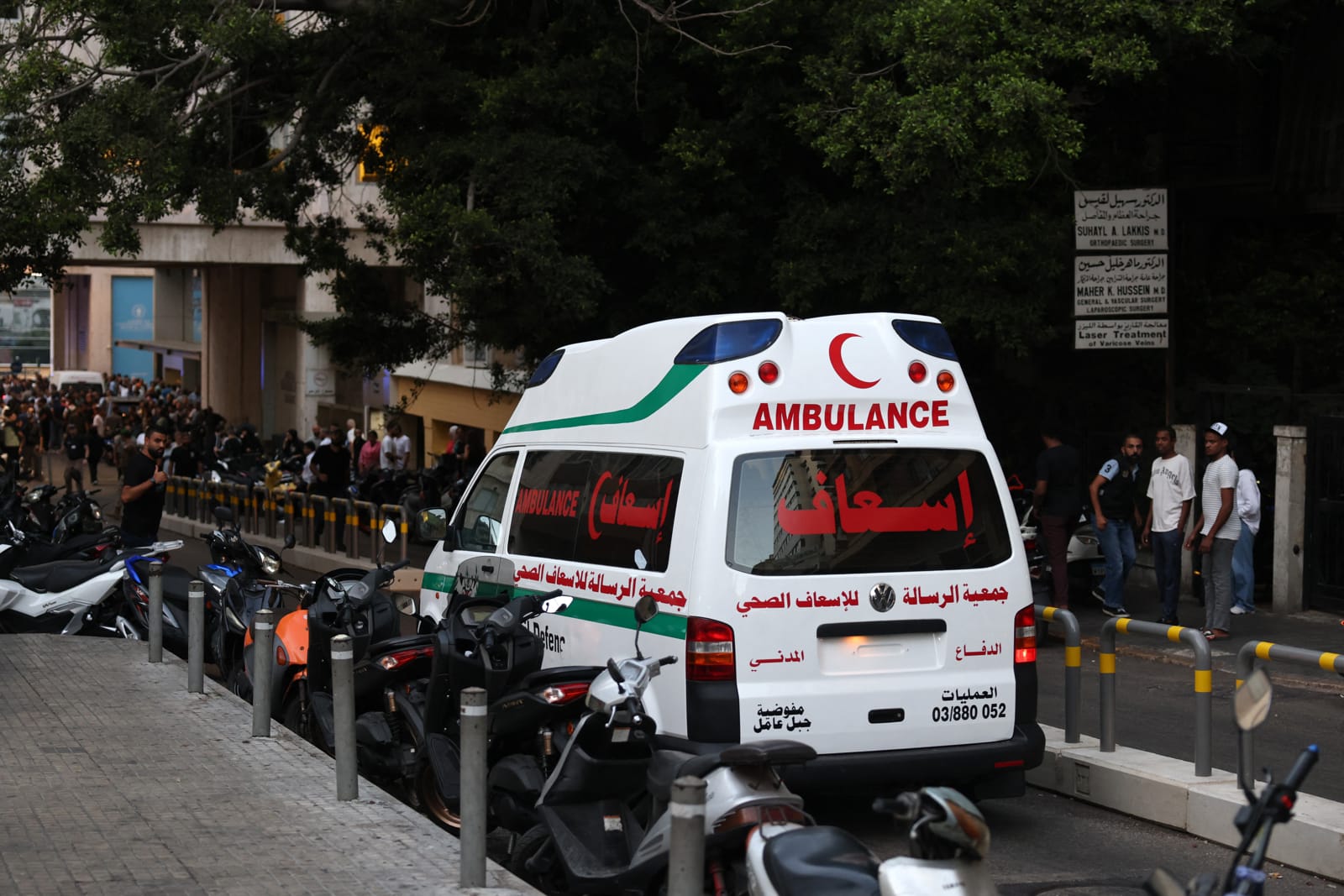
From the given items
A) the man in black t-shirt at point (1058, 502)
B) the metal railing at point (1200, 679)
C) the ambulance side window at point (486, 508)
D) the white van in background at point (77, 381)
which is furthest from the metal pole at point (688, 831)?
the white van in background at point (77, 381)

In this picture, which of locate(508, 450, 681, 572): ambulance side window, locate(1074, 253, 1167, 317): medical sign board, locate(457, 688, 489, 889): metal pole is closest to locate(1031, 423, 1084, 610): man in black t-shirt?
locate(1074, 253, 1167, 317): medical sign board

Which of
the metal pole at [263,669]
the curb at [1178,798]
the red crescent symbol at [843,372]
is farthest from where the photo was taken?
the metal pole at [263,669]

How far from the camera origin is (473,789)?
235 inches

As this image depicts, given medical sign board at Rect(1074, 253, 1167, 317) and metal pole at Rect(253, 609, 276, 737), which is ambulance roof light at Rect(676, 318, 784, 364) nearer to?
metal pole at Rect(253, 609, 276, 737)

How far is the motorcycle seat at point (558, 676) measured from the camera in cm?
666

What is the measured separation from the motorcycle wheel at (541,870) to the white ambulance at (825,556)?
2.37ft

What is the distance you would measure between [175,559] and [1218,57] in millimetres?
15035

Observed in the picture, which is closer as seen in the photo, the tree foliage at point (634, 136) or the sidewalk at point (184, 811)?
the sidewalk at point (184, 811)

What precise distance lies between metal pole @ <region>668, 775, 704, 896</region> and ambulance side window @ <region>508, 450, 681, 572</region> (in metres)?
2.52

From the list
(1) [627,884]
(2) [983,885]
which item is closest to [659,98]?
(1) [627,884]

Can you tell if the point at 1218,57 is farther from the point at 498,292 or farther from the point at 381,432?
the point at 381,432

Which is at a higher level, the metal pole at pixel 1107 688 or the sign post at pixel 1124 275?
the sign post at pixel 1124 275

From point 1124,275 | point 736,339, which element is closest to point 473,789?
Answer: point 736,339

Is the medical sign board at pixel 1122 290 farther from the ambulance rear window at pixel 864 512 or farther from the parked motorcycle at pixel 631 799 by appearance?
the parked motorcycle at pixel 631 799
